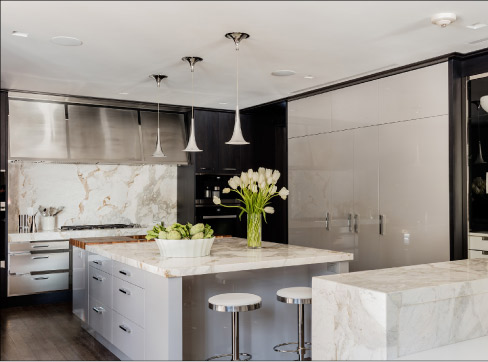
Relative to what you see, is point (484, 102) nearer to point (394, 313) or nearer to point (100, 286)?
point (394, 313)

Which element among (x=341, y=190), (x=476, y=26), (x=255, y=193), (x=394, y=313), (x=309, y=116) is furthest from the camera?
(x=309, y=116)

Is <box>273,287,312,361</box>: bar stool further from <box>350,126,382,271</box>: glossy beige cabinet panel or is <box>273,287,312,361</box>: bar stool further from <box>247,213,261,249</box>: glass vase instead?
<box>350,126,382,271</box>: glossy beige cabinet panel

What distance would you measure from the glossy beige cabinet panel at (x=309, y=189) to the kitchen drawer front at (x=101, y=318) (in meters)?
2.58

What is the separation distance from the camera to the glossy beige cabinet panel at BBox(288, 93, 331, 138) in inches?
223

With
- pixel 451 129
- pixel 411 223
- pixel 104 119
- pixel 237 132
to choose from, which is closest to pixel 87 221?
pixel 104 119

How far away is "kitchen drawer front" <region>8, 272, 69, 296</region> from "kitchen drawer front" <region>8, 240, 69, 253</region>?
300 millimetres

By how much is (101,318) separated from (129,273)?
85cm

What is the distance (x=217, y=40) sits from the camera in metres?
3.80

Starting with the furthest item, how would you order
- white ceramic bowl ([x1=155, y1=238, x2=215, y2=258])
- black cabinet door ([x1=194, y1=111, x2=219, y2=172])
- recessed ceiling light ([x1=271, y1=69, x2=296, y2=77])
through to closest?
black cabinet door ([x1=194, y1=111, x2=219, y2=172]) → recessed ceiling light ([x1=271, y1=69, x2=296, y2=77]) → white ceramic bowl ([x1=155, y1=238, x2=215, y2=258])

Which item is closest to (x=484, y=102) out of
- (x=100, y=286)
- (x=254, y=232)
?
(x=254, y=232)

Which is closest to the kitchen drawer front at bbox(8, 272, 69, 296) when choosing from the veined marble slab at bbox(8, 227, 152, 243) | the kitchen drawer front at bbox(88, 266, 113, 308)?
the veined marble slab at bbox(8, 227, 152, 243)

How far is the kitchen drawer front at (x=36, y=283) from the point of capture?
568 cm

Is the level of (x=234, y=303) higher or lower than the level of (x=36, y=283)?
higher

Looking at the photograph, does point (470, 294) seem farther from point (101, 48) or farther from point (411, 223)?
point (101, 48)
